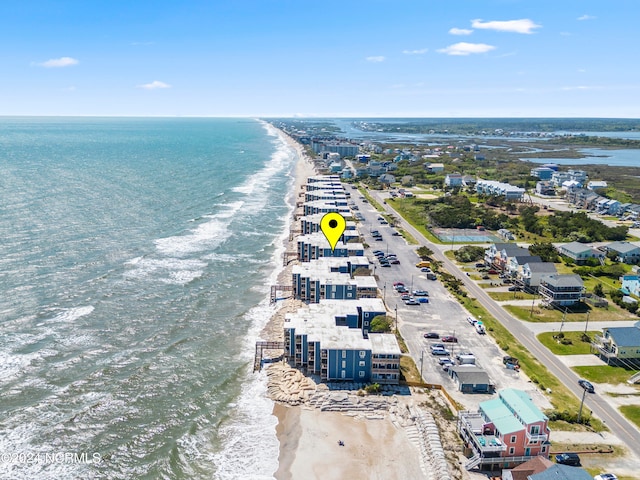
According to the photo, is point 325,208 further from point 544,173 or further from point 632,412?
point 544,173

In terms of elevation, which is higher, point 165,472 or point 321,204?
point 321,204

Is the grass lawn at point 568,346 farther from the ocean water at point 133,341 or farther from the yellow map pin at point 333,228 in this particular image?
the yellow map pin at point 333,228

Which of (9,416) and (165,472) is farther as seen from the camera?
(9,416)

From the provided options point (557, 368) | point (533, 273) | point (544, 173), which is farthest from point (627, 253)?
point (544, 173)

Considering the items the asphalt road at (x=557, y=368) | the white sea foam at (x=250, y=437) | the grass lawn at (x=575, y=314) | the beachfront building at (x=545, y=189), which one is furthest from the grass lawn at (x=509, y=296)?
the beachfront building at (x=545, y=189)

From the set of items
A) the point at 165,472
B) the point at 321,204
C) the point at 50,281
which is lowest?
the point at 165,472

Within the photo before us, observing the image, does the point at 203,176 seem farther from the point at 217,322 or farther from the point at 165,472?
the point at 165,472

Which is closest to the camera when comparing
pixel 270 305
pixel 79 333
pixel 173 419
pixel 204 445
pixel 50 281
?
pixel 204 445

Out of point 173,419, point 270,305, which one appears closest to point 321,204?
point 270,305
